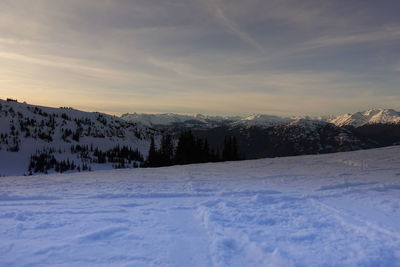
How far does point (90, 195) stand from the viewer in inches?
399

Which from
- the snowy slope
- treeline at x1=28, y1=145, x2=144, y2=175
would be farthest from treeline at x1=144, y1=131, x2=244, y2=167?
the snowy slope

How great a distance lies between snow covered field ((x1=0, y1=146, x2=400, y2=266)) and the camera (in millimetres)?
4898

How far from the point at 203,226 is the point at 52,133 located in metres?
136

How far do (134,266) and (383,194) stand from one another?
9.17 m

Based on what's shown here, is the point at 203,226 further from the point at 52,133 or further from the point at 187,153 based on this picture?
the point at 52,133

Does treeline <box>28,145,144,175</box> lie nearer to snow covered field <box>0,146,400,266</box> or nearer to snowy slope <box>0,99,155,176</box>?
snowy slope <box>0,99,155,176</box>

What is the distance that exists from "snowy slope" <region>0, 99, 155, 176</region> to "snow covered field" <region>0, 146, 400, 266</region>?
297 feet

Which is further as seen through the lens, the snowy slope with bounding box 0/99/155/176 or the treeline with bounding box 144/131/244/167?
the snowy slope with bounding box 0/99/155/176

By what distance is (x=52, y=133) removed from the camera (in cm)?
12500

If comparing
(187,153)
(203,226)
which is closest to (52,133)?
(187,153)

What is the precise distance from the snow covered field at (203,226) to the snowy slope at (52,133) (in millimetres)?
90483

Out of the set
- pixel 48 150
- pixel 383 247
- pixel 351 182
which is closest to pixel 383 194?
pixel 351 182

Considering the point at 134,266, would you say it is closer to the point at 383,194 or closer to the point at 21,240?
the point at 21,240

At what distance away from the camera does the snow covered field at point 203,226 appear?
490 centimetres
